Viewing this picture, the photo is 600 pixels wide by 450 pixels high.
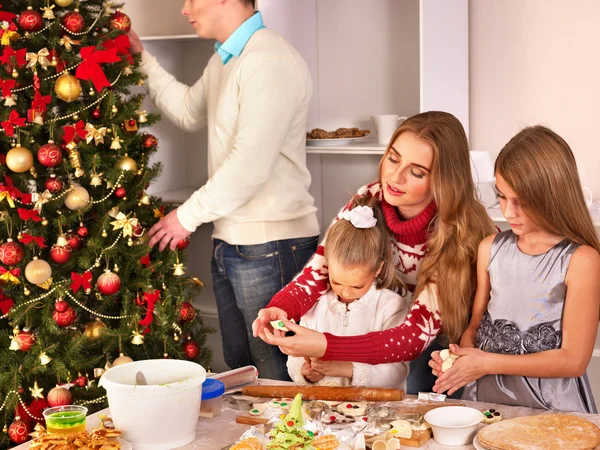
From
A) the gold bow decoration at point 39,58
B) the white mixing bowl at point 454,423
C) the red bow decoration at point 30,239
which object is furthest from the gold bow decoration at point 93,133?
the white mixing bowl at point 454,423

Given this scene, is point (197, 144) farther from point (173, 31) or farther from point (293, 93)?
point (293, 93)

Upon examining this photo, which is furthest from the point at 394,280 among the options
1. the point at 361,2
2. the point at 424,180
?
the point at 361,2

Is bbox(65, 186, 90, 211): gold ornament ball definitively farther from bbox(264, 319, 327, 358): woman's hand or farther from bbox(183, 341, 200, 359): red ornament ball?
bbox(264, 319, 327, 358): woman's hand

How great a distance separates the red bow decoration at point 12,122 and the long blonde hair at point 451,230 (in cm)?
107

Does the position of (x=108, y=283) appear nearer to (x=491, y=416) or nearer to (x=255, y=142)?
(x=255, y=142)

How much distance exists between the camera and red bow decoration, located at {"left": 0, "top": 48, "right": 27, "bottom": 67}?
221 centimetres

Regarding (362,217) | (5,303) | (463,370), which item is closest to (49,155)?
(5,303)

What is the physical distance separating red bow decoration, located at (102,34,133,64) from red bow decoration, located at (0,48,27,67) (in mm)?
251

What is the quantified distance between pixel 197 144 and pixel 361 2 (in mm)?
945

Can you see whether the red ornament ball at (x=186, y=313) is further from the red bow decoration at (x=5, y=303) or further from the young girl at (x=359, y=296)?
the young girl at (x=359, y=296)

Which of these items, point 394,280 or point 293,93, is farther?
point 293,93

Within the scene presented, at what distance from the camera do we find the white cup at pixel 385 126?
2.92 meters

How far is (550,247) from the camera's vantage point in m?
1.79

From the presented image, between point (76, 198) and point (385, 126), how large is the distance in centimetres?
117
